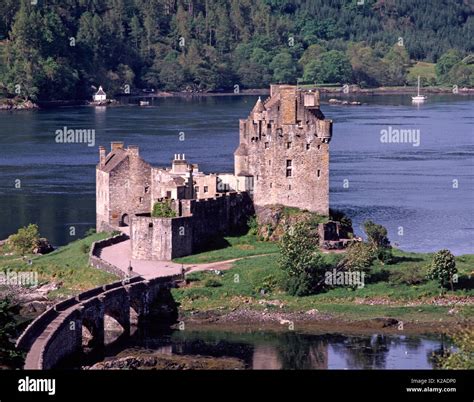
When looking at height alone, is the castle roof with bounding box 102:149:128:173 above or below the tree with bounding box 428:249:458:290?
above

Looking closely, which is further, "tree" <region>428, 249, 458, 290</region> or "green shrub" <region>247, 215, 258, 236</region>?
"green shrub" <region>247, 215, 258, 236</region>

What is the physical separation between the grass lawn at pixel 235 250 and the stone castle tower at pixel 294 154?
2593 mm

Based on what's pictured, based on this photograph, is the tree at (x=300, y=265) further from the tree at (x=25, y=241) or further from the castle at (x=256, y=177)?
the tree at (x=25, y=241)

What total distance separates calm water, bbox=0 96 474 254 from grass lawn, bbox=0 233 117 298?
10022mm

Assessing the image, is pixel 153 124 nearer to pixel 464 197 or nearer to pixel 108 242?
pixel 464 197

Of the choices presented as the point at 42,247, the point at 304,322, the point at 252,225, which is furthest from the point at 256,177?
the point at 304,322

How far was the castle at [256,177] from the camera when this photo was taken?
7956cm

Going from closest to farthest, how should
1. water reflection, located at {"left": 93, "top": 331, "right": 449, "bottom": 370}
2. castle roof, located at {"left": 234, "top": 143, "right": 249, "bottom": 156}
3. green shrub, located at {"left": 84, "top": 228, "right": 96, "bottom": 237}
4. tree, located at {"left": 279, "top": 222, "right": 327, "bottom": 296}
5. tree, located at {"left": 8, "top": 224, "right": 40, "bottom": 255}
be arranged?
1. water reflection, located at {"left": 93, "top": 331, "right": 449, "bottom": 370}
2. tree, located at {"left": 279, "top": 222, "right": 327, "bottom": 296}
3. castle roof, located at {"left": 234, "top": 143, "right": 249, "bottom": 156}
4. tree, located at {"left": 8, "top": 224, "right": 40, "bottom": 255}
5. green shrub, located at {"left": 84, "top": 228, "right": 96, "bottom": 237}

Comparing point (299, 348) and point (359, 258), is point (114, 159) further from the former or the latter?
point (299, 348)

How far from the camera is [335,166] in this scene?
5236 inches

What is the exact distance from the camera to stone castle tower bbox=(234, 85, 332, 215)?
81.2 m

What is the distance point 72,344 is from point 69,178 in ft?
202

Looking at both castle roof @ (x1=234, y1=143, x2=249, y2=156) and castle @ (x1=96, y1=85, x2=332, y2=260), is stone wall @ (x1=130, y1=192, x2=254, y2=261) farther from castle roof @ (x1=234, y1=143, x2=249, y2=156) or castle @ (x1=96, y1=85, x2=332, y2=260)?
castle roof @ (x1=234, y1=143, x2=249, y2=156)

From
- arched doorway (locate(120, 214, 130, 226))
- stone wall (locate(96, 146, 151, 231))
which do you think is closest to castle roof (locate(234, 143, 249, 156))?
stone wall (locate(96, 146, 151, 231))
